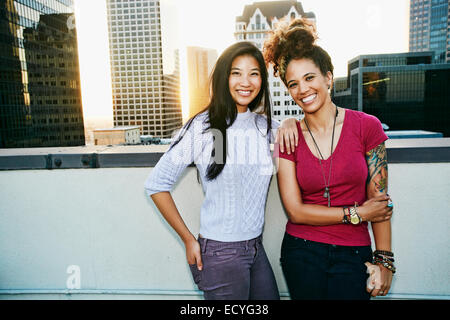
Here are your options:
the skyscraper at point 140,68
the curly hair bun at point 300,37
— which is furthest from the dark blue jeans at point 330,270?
the skyscraper at point 140,68

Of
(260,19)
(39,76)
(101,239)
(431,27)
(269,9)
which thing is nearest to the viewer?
(101,239)

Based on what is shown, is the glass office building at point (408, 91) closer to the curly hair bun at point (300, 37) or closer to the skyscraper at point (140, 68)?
the curly hair bun at point (300, 37)

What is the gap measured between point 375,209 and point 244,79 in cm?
83

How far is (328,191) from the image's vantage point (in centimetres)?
150

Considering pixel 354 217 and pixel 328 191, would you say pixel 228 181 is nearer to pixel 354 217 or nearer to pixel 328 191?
pixel 328 191

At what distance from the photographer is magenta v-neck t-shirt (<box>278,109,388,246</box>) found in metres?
1.49

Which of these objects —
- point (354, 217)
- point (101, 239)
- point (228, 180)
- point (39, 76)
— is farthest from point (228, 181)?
point (39, 76)

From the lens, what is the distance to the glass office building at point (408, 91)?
59.8 metres

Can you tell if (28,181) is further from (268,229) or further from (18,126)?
(18,126)

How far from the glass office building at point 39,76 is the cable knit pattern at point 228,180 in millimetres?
58770

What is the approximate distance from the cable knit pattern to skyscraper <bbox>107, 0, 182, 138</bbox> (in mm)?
117527

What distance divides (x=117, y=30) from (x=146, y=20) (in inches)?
438

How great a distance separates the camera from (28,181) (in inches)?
86.2
